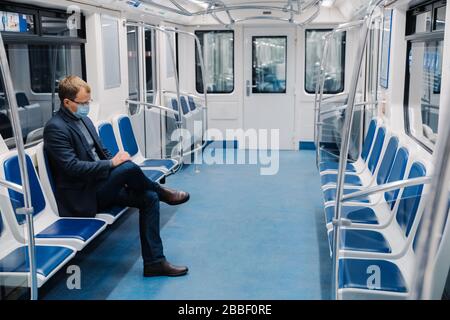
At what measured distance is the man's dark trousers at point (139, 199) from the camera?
371cm

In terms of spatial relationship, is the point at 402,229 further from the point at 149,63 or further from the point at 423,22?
the point at 149,63

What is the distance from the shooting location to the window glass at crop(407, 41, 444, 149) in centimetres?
424

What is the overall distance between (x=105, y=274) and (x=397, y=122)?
114 inches

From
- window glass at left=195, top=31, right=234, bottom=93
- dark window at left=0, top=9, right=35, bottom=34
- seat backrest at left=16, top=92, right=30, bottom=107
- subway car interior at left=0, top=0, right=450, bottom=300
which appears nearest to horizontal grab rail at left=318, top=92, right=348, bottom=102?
subway car interior at left=0, top=0, right=450, bottom=300

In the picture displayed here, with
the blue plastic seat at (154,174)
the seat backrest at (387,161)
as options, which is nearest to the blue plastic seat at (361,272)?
the seat backrest at (387,161)

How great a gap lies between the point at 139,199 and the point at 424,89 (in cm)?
269

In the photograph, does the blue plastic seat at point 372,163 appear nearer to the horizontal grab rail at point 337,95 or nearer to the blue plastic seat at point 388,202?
the blue plastic seat at point 388,202

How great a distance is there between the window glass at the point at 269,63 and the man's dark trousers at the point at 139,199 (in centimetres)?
533

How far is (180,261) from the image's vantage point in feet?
13.1

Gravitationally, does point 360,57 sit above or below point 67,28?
below

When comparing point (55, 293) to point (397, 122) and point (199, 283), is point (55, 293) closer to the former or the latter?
point (199, 283)

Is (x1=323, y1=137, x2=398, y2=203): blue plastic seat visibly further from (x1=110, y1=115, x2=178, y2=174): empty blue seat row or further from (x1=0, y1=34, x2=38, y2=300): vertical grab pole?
(x1=0, y1=34, x2=38, y2=300): vertical grab pole

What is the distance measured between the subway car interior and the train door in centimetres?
60
